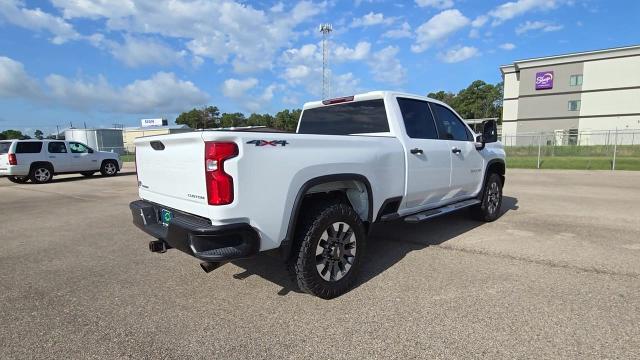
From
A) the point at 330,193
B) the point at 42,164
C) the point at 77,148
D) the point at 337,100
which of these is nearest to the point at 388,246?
the point at 330,193

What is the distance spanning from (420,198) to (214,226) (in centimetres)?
265

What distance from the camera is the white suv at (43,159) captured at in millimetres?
14250

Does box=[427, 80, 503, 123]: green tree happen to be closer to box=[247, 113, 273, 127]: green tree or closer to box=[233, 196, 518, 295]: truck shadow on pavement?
box=[247, 113, 273, 127]: green tree

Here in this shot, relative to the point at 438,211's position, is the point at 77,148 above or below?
above

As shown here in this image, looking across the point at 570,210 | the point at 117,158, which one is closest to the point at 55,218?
the point at 570,210

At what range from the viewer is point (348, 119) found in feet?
15.4

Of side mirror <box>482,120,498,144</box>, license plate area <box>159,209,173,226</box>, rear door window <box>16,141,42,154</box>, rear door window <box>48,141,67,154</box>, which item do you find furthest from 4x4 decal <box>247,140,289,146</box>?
rear door window <box>48,141,67,154</box>

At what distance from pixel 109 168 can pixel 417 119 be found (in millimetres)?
17402

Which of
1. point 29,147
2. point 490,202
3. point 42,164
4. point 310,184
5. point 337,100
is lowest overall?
point 490,202

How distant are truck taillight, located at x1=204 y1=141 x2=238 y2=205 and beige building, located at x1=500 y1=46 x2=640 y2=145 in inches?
1808

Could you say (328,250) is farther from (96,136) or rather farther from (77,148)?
(96,136)

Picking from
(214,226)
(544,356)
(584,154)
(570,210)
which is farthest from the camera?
(584,154)

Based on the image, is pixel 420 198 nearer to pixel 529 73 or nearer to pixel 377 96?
pixel 377 96

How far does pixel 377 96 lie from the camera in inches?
171
